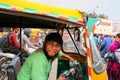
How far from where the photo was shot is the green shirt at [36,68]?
12.4ft

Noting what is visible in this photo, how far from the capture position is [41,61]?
3.92 m

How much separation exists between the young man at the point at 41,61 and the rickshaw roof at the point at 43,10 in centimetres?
36

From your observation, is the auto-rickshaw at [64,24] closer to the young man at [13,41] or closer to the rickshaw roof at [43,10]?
the rickshaw roof at [43,10]

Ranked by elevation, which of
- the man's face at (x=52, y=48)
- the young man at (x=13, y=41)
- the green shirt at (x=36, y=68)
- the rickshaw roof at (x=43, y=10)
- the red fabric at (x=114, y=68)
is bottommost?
the red fabric at (x=114, y=68)

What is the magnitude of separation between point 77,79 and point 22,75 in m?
1.47

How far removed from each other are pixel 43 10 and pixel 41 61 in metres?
0.58

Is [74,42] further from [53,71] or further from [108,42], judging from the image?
[108,42]

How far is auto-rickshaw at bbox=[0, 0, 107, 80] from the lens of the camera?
3559 millimetres

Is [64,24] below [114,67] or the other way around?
the other way around

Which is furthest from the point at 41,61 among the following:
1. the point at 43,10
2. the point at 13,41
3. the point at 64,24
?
the point at 13,41

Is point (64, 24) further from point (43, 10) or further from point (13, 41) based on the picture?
point (13, 41)

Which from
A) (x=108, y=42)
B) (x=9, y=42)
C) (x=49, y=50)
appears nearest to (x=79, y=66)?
(x=49, y=50)

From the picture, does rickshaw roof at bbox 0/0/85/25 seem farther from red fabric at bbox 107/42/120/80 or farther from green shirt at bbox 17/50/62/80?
red fabric at bbox 107/42/120/80

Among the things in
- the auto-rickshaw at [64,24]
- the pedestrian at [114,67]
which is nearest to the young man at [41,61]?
the auto-rickshaw at [64,24]
